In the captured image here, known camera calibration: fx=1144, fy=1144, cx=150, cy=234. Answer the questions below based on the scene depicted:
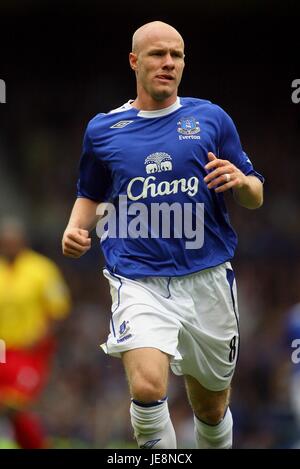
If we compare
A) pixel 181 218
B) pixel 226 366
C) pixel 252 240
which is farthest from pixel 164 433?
pixel 252 240

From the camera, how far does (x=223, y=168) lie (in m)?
6.16

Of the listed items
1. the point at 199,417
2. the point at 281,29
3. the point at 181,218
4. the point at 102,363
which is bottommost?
the point at 102,363

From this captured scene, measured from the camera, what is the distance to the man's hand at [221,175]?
6152 millimetres

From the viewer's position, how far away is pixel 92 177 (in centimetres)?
675

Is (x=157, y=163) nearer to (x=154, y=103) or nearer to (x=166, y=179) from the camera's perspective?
(x=166, y=179)

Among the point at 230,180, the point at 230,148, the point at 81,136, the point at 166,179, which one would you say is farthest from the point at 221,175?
the point at 81,136

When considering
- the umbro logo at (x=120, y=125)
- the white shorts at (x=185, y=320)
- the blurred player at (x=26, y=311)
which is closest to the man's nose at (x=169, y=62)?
the umbro logo at (x=120, y=125)

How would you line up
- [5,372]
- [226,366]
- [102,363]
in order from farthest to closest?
[102,363] < [5,372] < [226,366]

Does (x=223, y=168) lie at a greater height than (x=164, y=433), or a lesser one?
greater

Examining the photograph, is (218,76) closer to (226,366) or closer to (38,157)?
(38,157)

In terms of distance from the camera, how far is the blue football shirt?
6.37m

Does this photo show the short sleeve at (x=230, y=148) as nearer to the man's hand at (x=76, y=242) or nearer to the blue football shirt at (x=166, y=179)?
the blue football shirt at (x=166, y=179)
